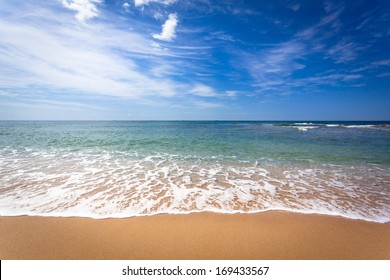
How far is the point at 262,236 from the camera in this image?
3.45 m

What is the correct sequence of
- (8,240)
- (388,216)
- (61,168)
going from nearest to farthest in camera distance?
(8,240) < (388,216) < (61,168)

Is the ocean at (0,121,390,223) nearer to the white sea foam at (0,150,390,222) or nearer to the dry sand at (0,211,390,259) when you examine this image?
the white sea foam at (0,150,390,222)

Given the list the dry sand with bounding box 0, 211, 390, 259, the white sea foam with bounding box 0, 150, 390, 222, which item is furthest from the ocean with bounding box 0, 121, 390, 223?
the dry sand with bounding box 0, 211, 390, 259

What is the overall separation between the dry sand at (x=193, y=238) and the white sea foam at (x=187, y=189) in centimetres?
43

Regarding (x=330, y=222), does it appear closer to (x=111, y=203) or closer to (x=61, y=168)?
(x=111, y=203)

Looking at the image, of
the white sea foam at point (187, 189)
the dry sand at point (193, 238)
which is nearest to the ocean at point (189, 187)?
the white sea foam at point (187, 189)

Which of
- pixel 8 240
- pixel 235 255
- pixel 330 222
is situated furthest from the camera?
pixel 330 222

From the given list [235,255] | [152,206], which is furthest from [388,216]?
[152,206]

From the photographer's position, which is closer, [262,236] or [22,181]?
[262,236]

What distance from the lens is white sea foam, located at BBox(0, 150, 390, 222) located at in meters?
4.51

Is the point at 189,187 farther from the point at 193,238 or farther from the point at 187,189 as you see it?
the point at 193,238

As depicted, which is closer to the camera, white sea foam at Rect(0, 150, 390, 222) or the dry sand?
the dry sand

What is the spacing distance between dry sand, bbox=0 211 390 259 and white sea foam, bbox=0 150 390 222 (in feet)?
1.42
